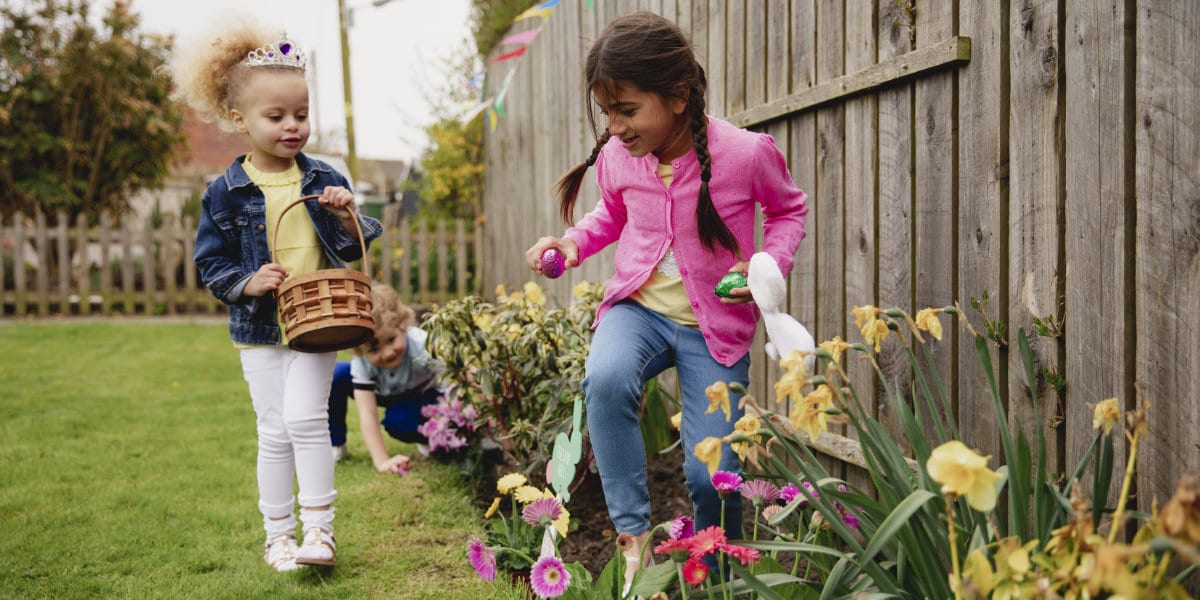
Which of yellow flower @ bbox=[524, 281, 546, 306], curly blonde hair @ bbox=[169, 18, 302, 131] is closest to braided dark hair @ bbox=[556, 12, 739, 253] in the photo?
curly blonde hair @ bbox=[169, 18, 302, 131]

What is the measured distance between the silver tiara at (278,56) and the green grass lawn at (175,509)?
4.98 ft

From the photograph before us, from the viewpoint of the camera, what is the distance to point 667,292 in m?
2.36

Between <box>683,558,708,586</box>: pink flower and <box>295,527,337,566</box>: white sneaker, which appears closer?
<box>683,558,708,586</box>: pink flower

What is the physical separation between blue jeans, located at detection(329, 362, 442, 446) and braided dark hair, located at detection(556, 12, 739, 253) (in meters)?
2.26

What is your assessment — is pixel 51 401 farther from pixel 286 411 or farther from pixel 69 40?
pixel 69 40

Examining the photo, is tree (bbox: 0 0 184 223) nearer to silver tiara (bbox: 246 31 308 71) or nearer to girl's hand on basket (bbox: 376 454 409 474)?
girl's hand on basket (bbox: 376 454 409 474)

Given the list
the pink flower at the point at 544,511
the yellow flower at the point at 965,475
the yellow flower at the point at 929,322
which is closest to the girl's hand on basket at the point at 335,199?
the pink flower at the point at 544,511

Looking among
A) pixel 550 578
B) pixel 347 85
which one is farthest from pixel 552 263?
pixel 347 85

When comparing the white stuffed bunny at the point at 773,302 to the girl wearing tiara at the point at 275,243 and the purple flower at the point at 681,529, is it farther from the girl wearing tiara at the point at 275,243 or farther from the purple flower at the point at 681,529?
the girl wearing tiara at the point at 275,243

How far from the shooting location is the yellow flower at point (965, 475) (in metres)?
1.18

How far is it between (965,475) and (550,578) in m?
0.97

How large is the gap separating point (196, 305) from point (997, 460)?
1058 cm

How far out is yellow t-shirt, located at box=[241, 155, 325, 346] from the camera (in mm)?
2846

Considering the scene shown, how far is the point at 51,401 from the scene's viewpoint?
17.9 feet
